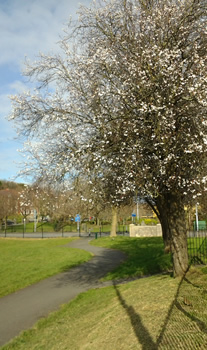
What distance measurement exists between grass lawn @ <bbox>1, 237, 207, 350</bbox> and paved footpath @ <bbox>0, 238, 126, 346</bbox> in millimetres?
430

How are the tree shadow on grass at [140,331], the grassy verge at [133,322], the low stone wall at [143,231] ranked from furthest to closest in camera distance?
1. the low stone wall at [143,231]
2. the grassy verge at [133,322]
3. the tree shadow on grass at [140,331]

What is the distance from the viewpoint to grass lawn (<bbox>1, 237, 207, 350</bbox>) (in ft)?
16.6

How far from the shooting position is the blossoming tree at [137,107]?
8.12 metres

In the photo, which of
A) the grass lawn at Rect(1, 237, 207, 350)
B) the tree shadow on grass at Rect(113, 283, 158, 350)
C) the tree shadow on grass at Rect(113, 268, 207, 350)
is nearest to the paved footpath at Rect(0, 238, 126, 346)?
the grass lawn at Rect(1, 237, 207, 350)

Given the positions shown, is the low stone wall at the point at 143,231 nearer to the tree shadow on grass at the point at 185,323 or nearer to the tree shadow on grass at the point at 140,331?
the tree shadow on grass at the point at 185,323

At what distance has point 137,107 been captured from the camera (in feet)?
27.4

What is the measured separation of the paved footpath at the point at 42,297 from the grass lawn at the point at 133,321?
430 mm

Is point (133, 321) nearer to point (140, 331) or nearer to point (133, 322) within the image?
point (133, 322)

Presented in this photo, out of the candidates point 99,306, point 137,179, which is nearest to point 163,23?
point 137,179

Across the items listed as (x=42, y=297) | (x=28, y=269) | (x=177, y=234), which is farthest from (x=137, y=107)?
(x=28, y=269)

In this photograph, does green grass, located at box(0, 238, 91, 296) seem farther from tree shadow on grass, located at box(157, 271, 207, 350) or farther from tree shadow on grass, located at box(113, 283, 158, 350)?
tree shadow on grass, located at box(157, 271, 207, 350)

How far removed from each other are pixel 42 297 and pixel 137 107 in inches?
258

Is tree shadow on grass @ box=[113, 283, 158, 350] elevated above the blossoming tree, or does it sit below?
below

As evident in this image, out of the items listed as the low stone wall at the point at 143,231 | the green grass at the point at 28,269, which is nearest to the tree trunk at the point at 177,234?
the green grass at the point at 28,269
